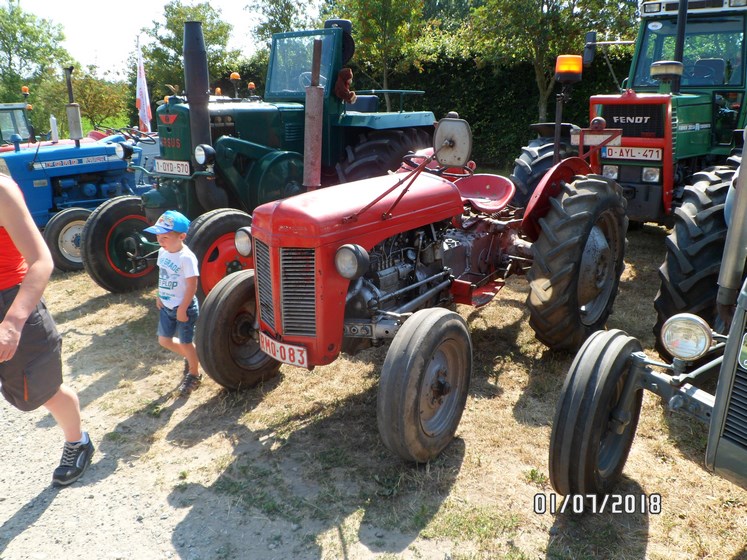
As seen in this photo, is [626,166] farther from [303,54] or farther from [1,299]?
[1,299]

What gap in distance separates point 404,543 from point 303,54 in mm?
5329

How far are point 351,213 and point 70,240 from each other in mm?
4684

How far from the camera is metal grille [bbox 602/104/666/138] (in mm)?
5695

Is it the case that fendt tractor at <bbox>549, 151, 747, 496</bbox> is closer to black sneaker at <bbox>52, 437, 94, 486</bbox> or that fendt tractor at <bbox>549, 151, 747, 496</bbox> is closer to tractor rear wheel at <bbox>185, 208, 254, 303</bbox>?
black sneaker at <bbox>52, 437, 94, 486</bbox>

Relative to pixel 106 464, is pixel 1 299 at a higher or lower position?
higher

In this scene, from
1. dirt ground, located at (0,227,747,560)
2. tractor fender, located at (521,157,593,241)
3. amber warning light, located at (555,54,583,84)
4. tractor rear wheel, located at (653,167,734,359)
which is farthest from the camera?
tractor fender, located at (521,157,593,241)

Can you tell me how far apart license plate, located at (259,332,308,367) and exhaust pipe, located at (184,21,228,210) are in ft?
8.81

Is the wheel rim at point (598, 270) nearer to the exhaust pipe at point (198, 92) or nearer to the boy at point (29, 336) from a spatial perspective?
the boy at point (29, 336)

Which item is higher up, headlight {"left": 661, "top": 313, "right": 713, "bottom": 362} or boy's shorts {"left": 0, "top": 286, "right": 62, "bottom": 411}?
headlight {"left": 661, "top": 313, "right": 713, "bottom": 362}

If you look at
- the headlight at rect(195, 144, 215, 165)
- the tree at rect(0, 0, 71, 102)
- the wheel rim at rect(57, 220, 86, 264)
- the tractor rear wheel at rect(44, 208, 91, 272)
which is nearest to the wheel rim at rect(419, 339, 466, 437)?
the headlight at rect(195, 144, 215, 165)

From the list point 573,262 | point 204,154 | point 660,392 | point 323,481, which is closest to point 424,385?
point 323,481

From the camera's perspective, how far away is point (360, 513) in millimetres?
2686

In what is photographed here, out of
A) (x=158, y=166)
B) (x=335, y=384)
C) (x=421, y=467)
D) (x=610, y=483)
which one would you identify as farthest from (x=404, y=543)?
(x=158, y=166)

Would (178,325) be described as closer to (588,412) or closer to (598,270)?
(588,412)
